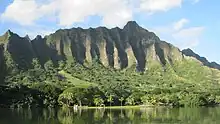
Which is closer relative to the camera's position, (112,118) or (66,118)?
(112,118)

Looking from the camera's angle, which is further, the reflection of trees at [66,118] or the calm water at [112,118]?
the reflection of trees at [66,118]

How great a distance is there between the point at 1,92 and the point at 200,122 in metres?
127

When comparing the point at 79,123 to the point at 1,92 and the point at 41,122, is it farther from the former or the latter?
the point at 1,92

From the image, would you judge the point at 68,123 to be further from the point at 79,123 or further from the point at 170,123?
the point at 170,123

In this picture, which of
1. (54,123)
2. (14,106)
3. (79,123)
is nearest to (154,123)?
(79,123)

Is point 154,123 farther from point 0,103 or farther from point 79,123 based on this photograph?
point 0,103

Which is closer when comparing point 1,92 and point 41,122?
point 41,122

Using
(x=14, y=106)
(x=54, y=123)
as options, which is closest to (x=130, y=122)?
(x=54, y=123)

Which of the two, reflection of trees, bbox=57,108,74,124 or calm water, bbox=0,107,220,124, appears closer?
calm water, bbox=0,107,220,124

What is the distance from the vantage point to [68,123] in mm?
93562

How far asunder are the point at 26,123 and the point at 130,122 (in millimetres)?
26162

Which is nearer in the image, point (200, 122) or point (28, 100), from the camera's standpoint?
point (200, 122)

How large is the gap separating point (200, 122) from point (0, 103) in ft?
401

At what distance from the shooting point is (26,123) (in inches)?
3595
